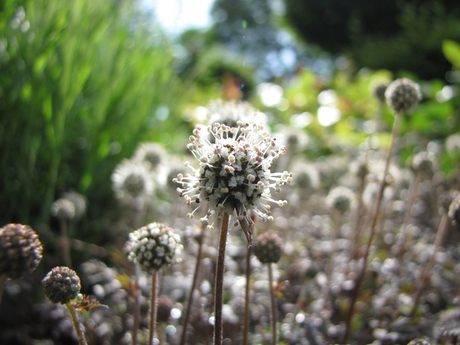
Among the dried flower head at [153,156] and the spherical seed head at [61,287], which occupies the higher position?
the dried flower head at [153,156]

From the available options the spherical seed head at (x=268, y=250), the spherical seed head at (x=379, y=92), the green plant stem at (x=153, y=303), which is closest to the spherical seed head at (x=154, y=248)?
the green plant stem at (x=153, y=303)

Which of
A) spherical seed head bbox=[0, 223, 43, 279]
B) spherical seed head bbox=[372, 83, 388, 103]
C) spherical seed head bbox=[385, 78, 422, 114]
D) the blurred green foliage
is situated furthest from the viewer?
the blurred green foliage

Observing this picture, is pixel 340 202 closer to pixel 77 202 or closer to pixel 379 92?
pixel 379 92

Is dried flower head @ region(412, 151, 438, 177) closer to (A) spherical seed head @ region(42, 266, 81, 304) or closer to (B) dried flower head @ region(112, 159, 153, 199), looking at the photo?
(B) dried flower head @ region(112, 159, 153, 199)

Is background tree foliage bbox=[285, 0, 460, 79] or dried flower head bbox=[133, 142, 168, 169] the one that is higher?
background tree foliage bbox=[285, 0, 460, 79]

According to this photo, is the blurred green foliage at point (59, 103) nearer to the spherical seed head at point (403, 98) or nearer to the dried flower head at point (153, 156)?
the dried flower head at point (153, 156)

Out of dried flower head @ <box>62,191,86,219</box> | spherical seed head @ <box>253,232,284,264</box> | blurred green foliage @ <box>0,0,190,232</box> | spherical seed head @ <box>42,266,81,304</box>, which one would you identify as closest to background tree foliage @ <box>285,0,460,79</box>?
blurred green foliage @ <box>0,0,190,232</box>
